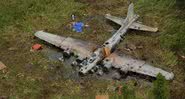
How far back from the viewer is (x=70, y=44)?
52.6 feet

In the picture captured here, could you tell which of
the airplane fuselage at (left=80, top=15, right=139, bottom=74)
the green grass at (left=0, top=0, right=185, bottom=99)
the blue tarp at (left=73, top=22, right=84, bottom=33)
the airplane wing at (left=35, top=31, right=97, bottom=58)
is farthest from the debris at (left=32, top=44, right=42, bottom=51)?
the airplane fuselage at (left=80, top=15, right=139, bottom=74)

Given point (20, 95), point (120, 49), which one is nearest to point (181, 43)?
point (120, 49)

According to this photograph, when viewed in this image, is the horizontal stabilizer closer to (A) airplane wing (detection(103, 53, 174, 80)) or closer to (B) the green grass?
(B) the green grass

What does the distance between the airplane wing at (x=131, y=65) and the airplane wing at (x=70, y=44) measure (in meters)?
0.97

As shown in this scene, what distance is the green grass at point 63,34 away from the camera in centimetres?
1427

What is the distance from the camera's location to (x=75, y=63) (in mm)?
15273

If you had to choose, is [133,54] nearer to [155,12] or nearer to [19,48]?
[155,12]

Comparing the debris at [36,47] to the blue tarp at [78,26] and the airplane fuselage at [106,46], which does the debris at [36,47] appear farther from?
the airplane fuselage at [106,46]

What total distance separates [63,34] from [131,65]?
3.93 meters

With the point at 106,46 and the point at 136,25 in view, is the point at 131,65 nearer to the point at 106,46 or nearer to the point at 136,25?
the point at 106,46

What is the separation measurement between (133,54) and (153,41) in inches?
49.1

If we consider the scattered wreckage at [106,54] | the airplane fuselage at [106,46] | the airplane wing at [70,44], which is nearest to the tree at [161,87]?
the scattered wreckage at [106,54]

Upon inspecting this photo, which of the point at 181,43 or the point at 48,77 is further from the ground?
the point at 181,43

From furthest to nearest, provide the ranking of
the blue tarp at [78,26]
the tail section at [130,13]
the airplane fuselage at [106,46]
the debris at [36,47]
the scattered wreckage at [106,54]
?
1. the blue tarp at [78,26]
2. the tail section at [130,13]
3. the debris at [36,47]
4. the airplane fuselage at [106,46]
5. the scattered wreckage at [106,54]
